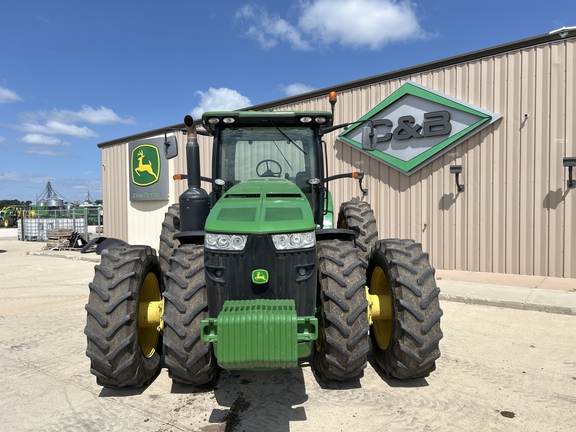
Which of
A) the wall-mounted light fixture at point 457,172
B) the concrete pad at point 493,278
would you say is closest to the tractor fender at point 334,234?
the concrete pad at point 493,278

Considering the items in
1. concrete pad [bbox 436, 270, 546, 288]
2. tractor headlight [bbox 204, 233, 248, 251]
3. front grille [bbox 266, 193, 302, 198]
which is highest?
front grille [bbox 266, 193, 302, 198]

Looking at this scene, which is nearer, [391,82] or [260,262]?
[260,262]

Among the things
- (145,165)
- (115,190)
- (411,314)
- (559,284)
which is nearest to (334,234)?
(411,314)

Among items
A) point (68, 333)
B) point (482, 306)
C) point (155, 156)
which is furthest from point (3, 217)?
point (482, 306)

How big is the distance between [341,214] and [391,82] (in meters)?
4.65

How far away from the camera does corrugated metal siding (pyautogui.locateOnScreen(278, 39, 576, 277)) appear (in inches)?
287

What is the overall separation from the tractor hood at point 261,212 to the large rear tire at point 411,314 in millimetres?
927

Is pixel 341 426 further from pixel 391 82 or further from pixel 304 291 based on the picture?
pixel 391 82

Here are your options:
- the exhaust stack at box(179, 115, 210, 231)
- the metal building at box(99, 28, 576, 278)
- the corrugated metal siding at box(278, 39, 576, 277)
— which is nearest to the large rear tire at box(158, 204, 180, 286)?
the exhaust stack at box(179, 115, 210, 231)

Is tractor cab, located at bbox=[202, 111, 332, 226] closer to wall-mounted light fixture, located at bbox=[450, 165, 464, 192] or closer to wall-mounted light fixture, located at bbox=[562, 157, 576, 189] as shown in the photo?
wall-mounted light fixture, located at bbox=[450, 165, 464, 192]

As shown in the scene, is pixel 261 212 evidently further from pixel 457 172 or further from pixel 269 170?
pixel 457 172

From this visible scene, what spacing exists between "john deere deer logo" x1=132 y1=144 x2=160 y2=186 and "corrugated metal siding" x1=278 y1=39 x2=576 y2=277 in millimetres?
8122

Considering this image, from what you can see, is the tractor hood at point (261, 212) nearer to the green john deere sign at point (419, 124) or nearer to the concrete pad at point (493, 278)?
the green john deere sign at point (419, 124)

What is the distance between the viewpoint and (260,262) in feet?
9.39
